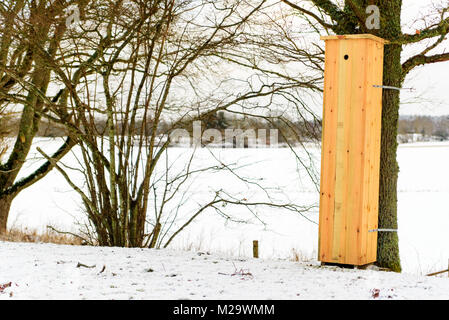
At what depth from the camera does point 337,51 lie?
4.58m

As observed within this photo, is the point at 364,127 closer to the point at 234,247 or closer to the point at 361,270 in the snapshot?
the point at 361,270

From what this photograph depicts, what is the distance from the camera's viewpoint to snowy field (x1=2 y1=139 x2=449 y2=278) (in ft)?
23.6

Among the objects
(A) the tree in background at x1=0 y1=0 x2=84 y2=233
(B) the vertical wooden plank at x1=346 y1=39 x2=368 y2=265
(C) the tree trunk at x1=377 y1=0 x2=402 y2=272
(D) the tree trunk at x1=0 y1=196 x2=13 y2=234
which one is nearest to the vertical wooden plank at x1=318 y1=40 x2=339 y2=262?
(B) the vertical wooden plank at x1=346 y1=39 x2=368 y2=265

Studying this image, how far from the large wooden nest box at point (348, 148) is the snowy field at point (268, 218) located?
424mm

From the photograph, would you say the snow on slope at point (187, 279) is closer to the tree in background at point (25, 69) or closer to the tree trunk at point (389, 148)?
the tree trunk at point (389, 148)

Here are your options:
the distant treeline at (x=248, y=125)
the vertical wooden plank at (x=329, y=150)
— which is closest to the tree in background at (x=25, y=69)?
the distant treeline at (x=248, y=125)

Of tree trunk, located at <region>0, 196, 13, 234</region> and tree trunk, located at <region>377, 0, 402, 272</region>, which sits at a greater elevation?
tree trunk, located at <region>377, 0, 402, 272</region>

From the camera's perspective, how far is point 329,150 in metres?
4.59

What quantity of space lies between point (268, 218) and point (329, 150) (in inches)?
179

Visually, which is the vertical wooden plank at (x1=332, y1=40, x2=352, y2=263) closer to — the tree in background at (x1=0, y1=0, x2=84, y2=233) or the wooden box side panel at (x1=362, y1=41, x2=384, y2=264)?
the wooden box side panel at (x1=362, y1=41, x2=384, y2=264)

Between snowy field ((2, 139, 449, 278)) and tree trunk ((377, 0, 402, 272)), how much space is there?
109cm

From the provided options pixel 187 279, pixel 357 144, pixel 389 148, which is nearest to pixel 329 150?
pixel 357 144

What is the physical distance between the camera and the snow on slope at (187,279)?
3.56 metres
